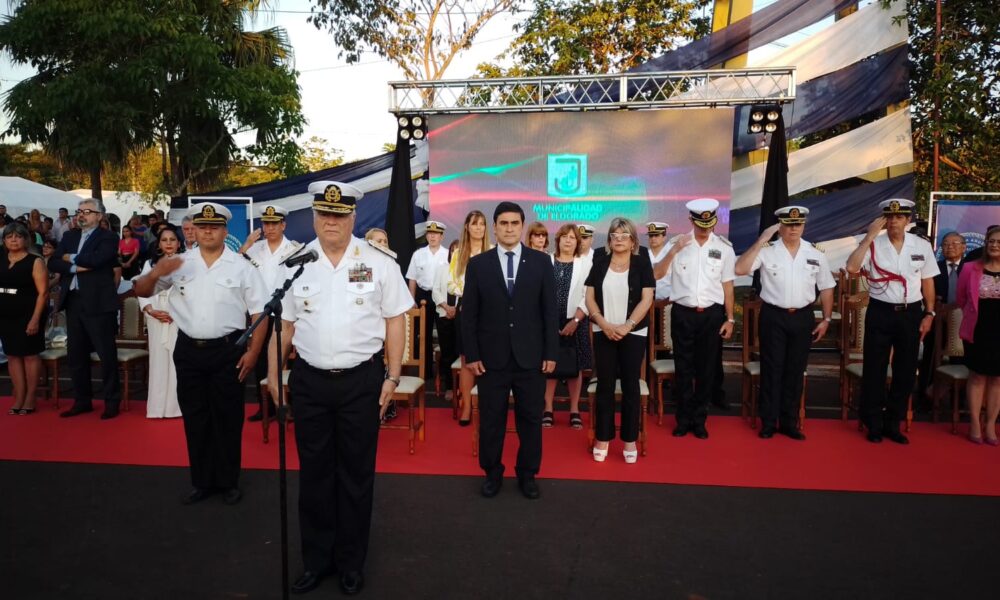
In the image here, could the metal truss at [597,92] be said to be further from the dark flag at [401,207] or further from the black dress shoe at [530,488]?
the black dress shoe at [530,488]

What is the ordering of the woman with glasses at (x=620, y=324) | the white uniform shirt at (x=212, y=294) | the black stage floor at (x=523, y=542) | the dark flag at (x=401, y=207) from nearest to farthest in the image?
the black stage floor at (x=523, y=542) → the white uniform shirt at (x=212, y=294) → the woman with glasses at (x=620, y=324) → the dark flag at (x=401, y=207)

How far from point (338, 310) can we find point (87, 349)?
4.25 m

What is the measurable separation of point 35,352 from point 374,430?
14.8ft

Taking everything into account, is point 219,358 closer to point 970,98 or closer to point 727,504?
point 727,504

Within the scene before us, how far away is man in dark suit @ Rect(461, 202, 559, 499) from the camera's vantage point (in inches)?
162

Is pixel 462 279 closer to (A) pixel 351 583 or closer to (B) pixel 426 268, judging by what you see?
(B) pixel 426 268

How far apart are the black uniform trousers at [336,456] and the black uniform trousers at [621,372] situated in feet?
6.49

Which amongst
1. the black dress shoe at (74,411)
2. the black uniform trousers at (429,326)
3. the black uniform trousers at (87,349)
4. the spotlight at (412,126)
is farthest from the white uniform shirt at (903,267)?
the black dress shoe at (74,411)

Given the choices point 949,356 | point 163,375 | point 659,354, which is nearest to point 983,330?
point 949,356

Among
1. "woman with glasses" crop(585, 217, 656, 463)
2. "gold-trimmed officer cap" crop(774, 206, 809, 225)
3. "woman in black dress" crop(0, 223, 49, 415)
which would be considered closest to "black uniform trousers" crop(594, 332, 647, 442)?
"woman with glasses" crop(585, 217, 656, 463)

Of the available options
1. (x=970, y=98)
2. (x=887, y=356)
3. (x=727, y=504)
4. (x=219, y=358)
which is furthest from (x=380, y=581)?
(x=970, y=98)

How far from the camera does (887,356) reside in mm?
5211

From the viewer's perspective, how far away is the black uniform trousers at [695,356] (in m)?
5.38

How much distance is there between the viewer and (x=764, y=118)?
8.80m
